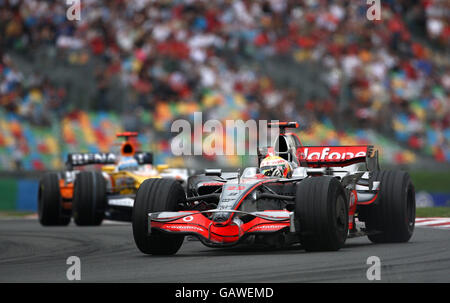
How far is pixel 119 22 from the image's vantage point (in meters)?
27.3

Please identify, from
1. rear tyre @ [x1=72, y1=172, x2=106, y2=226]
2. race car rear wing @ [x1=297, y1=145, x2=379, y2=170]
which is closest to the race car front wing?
race car rear wing @ [x1=297, y1=145, x2=379, y2=170]

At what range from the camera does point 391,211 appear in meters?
11.2

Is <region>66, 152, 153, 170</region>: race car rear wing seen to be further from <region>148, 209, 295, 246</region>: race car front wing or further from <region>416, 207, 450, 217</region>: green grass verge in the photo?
<region>148, 209, 295, 246</region>: race car front wing

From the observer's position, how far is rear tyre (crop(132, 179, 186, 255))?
9727mm

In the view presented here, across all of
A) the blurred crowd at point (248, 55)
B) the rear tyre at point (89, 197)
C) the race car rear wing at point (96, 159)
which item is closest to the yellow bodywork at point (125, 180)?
the rear tyre at point (89, 197)

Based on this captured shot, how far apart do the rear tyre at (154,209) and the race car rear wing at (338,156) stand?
8.90 ft

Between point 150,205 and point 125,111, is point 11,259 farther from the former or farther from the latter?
point 125,111

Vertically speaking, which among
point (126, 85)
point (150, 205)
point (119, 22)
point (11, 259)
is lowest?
point (11, 259)

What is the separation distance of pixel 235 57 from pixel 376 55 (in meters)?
4.56

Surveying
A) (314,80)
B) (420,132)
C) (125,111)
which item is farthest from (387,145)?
(125,111)

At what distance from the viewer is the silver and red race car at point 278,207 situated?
9180 millimetres

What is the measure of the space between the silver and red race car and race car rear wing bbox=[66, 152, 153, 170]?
7.40 metres

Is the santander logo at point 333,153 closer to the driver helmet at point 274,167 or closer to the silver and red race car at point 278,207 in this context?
the silver and red race car at point 278,207

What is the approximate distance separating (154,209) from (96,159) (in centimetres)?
918
